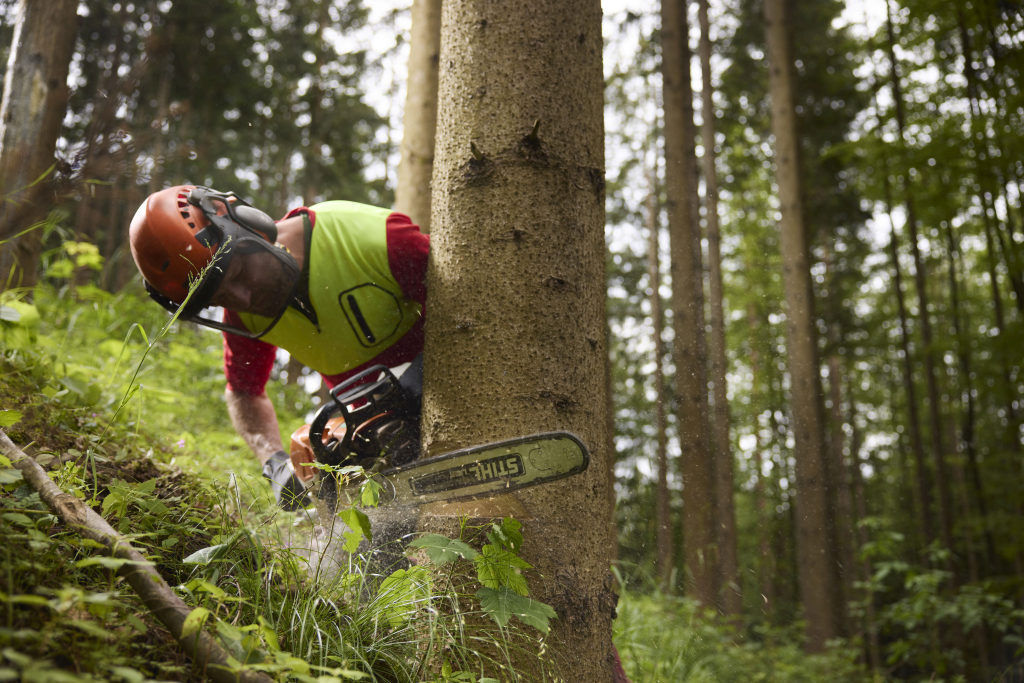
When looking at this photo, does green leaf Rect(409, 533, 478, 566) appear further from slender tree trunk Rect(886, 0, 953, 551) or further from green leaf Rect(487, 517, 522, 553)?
slender tree trunk Rect(886, 0, 953, 551)

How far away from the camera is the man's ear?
227 centimetres

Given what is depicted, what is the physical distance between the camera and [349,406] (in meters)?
2.05

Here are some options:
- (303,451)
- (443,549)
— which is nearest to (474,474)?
(443,549)

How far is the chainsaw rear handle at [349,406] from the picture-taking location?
6.63ft

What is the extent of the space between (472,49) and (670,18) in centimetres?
755

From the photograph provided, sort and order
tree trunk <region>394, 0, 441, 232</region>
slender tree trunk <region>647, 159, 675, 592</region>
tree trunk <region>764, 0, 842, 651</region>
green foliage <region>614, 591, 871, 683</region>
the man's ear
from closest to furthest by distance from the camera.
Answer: the man's ear, green foliage <region>614, 591, 871, 683</region>, tree trunk <region>394, 0, 441, 232</region>, tree trunk <region>764, 0, 842, 651</region>, slender tree trunk <region>647, 159, 675, 592</region>

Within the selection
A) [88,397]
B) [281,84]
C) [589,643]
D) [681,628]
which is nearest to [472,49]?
[589,643]

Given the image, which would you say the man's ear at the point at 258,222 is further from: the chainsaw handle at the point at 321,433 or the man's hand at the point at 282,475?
the man's hand at the point at 282,475

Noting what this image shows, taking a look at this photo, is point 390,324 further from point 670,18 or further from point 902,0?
point 902,0

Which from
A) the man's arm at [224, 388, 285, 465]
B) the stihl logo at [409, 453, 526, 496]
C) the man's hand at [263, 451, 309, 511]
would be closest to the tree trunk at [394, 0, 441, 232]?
the man's arm at [224, 388, 285, 465]

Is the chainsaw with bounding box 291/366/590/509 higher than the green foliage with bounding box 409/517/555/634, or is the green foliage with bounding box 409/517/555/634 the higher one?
the chainsaw with bounding box 291/366/590/509

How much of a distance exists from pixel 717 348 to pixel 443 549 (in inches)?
318

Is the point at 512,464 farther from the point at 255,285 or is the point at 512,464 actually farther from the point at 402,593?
the point at 255,285

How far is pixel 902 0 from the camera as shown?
7863 mm
